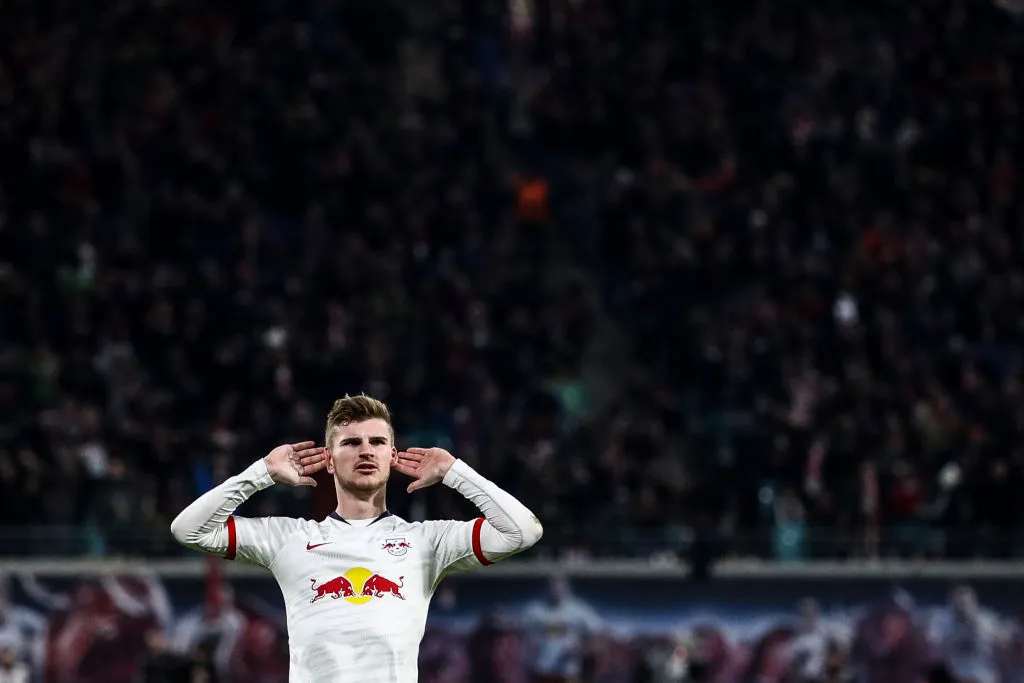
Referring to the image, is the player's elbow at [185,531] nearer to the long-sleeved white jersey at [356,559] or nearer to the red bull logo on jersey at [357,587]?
the long-sleeved white jersey at [356,559]

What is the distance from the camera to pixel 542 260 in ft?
71.1

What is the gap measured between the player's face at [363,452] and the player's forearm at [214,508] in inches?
11.3

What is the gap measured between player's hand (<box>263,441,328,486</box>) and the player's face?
7 centimetres

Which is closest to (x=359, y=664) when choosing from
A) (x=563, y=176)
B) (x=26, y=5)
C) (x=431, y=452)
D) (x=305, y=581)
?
(x=305, y=581)

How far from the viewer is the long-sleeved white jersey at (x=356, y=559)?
6914 mm

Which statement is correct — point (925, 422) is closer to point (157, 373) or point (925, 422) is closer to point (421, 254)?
point (421, 254)

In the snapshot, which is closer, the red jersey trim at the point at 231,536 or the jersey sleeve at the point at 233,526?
the jersey sleeve at the point at 233,526

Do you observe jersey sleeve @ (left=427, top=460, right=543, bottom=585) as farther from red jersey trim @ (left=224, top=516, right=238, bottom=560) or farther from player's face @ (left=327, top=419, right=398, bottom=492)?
red jersey trim @ (left=224, top=516, right=238, bottom=560)

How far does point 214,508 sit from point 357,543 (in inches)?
22.2

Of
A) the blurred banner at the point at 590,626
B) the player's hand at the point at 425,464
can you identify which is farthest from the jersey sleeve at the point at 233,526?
the blurred banner at the point at 590,626

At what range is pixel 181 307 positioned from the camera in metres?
19.6

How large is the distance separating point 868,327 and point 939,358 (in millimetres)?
846

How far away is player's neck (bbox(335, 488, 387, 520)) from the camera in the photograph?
717cm

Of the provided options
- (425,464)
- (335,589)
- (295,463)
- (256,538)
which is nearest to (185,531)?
(256,538)
